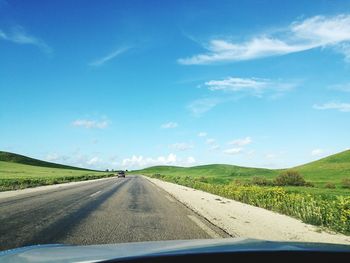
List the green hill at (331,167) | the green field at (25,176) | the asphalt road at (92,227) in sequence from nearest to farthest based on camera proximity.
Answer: the asphalt road at (92,227) < the green field at (25,176) < the green hill at (331,167)

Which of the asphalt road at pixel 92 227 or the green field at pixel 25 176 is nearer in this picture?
the asphalt road at pixel 92 227

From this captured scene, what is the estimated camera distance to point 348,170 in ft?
266

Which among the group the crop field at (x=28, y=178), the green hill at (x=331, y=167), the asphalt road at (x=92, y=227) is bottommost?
the asphalt road at (x=92, y=227)

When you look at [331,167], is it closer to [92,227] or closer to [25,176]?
[25,176]

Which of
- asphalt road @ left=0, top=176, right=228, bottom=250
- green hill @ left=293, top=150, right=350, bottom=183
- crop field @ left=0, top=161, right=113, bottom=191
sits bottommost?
asphalt road @ left=0, top=176, right=228, bottom=250

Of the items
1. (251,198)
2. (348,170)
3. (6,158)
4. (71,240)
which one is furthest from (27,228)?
(6,158)

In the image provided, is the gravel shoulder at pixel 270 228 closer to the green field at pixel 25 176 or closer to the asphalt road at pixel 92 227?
the asphalt road at pixel 92 227

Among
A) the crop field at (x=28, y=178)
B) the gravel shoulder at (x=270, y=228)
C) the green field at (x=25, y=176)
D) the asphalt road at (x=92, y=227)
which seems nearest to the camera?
the asphalt road at (x=92, y=227)

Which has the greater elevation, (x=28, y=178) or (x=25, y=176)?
(x=25, y=176)

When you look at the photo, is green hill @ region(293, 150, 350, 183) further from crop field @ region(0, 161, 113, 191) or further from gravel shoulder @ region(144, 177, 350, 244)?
gravel shoulder @ region(144, 177, 350, 244)

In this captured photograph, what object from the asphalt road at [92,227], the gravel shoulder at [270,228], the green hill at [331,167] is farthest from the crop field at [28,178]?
the green hill at [331,167]

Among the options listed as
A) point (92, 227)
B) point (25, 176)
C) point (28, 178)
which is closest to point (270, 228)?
point (92, 227)

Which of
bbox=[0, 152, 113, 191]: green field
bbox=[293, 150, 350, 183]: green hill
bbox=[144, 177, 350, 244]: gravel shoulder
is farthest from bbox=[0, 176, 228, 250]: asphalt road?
bbox=[293, 150, 350, 183]: green hill

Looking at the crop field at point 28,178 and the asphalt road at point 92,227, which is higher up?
the crop field at point 28,178
